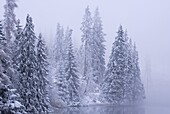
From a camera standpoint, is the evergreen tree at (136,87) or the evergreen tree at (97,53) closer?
the evergreen tree at (97,53)

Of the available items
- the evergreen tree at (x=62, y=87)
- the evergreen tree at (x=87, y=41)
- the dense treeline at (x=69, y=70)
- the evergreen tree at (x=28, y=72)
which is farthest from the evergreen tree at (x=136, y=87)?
the evergreen tree at (x=28, y=72)

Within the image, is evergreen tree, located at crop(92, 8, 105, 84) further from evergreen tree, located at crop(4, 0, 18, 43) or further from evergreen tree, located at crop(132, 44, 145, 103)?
evergreen tree, located at crop(4, 0, 18, 43)

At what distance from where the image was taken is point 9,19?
30.6 meters

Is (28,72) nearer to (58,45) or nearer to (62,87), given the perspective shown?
(62,87)

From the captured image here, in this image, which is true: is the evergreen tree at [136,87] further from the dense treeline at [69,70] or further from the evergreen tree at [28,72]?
the evergreen tree at [28,72]

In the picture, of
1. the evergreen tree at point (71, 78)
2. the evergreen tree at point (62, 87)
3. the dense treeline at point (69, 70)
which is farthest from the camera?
the evergreen tree at point (71, 78)

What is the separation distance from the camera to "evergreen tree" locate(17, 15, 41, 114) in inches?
1129

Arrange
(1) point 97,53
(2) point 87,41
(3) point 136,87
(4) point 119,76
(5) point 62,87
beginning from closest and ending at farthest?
1. (5) point 62,87
2. (4) point 119,76
3. (2) point 87,41
4. (1) point 97,53
5. (3) point 136,87

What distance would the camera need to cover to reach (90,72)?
5684cm

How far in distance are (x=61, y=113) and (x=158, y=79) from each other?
341 ft

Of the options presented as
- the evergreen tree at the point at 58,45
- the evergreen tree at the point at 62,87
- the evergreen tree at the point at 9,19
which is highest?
the evergreen tree at the point at 58,45

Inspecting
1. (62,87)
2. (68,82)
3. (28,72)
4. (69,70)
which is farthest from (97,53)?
(28,72)

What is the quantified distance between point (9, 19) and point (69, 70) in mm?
21731

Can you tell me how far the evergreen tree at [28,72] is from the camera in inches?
1129
